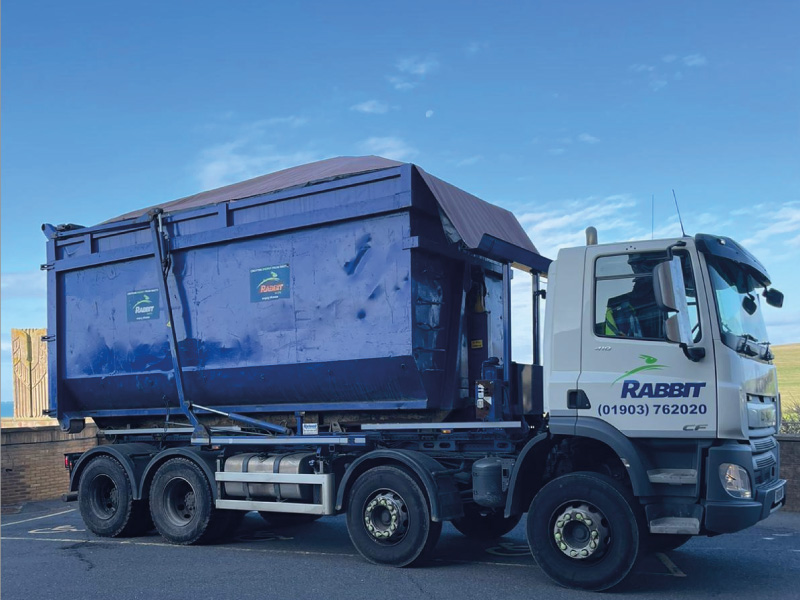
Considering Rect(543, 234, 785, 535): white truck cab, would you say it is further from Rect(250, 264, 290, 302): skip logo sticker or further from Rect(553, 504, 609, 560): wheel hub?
Rect(250, 264, 290, 302): skip logo sticker

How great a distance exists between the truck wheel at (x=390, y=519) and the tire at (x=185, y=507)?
6.82 feet

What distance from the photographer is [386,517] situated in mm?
7840

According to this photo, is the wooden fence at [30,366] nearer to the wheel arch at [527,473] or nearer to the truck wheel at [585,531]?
→ the wheel arch at [527,473]

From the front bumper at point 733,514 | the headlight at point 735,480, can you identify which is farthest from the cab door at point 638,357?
the front bumper at point 733,514

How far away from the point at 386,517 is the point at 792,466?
6.74 metres

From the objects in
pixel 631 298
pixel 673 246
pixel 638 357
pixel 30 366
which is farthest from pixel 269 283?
pixel 30 366

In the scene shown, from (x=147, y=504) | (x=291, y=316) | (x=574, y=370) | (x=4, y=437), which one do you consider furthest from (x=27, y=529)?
(x=574, y=370)

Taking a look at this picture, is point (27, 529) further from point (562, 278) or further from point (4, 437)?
point (562, 278)

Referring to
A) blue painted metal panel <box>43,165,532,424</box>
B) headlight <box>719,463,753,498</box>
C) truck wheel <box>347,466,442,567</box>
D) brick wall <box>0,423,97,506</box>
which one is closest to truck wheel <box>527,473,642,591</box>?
headlight <box>719,463,753,498</box>

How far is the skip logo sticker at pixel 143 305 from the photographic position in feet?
33.0

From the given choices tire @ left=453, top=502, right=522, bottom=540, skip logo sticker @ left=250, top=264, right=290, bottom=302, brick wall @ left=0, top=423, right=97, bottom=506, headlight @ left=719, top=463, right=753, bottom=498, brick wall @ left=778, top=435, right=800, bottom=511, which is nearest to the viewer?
headlight @ left=719, top=463, right=753, bottom=498

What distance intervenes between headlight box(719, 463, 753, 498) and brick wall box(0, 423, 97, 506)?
37.5ft

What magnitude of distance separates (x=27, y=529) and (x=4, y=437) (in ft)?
10.8

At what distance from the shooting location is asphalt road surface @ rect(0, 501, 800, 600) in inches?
271
